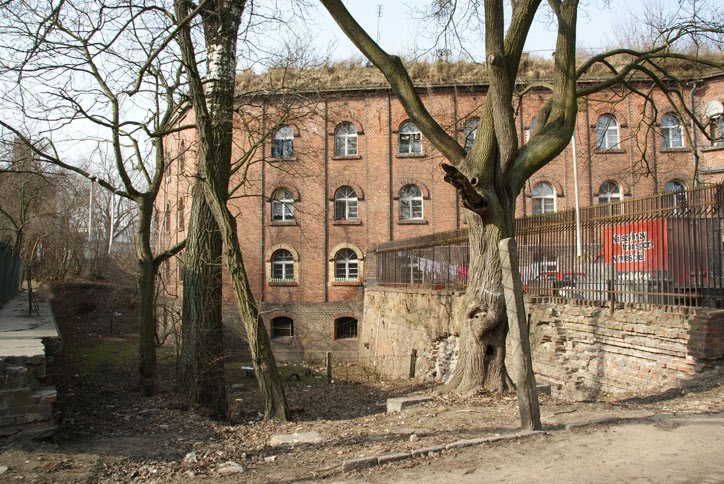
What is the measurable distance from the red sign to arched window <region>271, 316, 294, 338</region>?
17.9 meters

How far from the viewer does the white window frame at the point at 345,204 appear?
2755 cm

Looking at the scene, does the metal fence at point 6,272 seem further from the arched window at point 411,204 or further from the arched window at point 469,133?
the arched window at point 411,204

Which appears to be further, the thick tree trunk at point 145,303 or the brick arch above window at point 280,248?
the brick arch above window at point 280,248

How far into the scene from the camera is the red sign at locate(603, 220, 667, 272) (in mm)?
10078

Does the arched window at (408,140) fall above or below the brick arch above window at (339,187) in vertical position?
above

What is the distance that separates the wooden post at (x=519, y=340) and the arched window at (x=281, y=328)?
2162cm

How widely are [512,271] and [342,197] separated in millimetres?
22193

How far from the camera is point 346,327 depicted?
88.4 ft

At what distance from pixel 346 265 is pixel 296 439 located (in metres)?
21.0

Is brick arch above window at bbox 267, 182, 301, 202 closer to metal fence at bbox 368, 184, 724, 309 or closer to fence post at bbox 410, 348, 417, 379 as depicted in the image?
fence post at bbox 410, 348, 417, 379

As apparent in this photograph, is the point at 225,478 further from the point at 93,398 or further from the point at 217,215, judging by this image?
the point at 93,398

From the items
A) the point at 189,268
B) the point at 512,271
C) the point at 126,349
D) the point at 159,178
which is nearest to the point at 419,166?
the point at 126,349

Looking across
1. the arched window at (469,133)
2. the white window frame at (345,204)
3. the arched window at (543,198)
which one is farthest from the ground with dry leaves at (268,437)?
the arched window at (543,198)

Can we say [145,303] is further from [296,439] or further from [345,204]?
[345,204]
